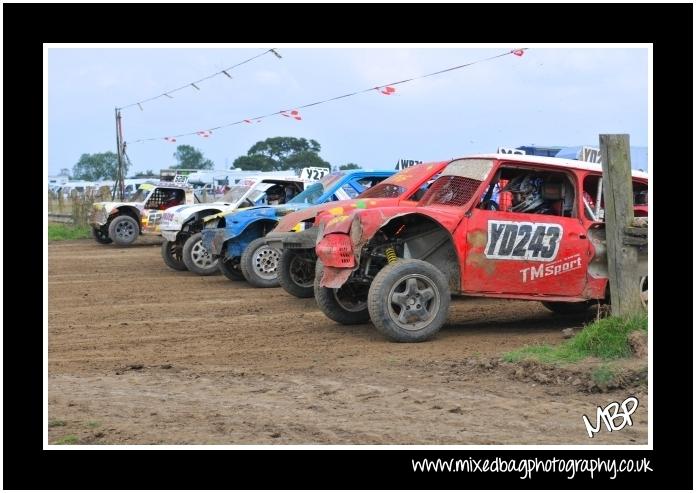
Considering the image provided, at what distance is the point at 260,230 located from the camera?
49.4 feet

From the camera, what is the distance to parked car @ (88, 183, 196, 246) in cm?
2277

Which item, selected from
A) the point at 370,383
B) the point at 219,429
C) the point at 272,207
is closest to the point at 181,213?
the point at 272,207

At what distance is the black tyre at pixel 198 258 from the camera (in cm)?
1659

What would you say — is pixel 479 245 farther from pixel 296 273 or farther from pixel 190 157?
pixel 190 157

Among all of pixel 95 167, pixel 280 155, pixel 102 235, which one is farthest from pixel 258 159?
pixel 102 235

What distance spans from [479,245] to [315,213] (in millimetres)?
3494

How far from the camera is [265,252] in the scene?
14414 millimetres

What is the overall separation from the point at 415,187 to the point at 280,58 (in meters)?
7.95

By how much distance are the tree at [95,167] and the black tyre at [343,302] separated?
67001 millimetres

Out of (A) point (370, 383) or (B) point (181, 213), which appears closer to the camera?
(A) point (370, 383)

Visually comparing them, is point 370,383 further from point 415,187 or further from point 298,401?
point 415,187

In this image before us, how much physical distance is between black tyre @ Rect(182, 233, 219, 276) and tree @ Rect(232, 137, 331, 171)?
3567 cm

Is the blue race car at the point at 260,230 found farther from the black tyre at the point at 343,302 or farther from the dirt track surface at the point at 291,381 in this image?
the black tyre at the point at 343,302

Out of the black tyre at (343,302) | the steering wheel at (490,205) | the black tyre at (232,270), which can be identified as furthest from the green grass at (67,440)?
the black tyre at (232,270)
